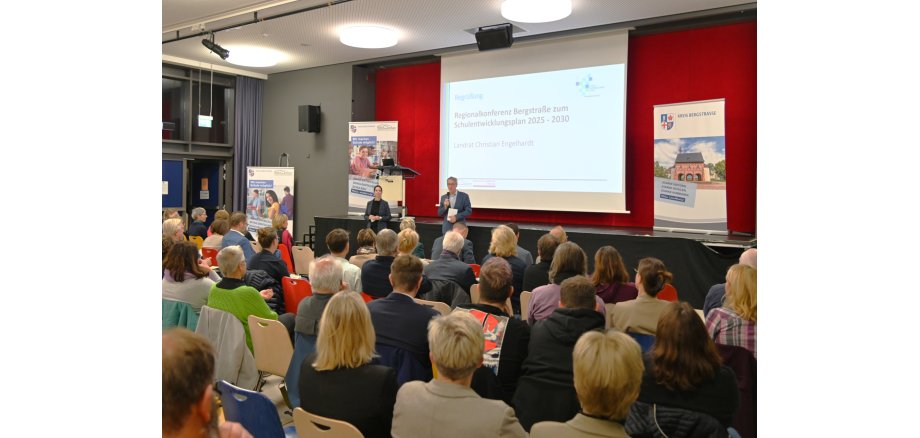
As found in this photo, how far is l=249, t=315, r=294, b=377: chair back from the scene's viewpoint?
338cm

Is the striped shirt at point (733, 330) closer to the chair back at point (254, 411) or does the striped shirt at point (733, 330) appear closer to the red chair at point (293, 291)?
the chair back at point (254, 411)

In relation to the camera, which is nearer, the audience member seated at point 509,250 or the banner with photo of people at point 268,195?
the audience member seated at point 509,250

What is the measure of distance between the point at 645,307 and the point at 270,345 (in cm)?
204

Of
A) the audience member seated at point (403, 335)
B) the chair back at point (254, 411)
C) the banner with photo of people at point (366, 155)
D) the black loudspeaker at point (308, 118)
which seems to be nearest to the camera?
the chair back at point (254, 411)

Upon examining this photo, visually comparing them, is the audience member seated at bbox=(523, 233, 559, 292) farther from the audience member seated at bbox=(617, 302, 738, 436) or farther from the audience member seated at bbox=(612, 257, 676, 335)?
the audience member seated at bbox=(617, 302, 738, 436)

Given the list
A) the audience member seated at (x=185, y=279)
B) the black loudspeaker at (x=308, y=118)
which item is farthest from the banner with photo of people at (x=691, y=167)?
the black loudspeaker at (x=308, y=118)

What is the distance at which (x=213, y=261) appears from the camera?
5969 mm

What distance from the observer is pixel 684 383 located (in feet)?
6.66

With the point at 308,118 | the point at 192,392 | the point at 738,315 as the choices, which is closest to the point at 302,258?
the point at 738,315

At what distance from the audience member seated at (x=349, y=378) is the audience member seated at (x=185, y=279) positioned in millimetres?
1705

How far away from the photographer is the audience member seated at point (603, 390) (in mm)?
1720
